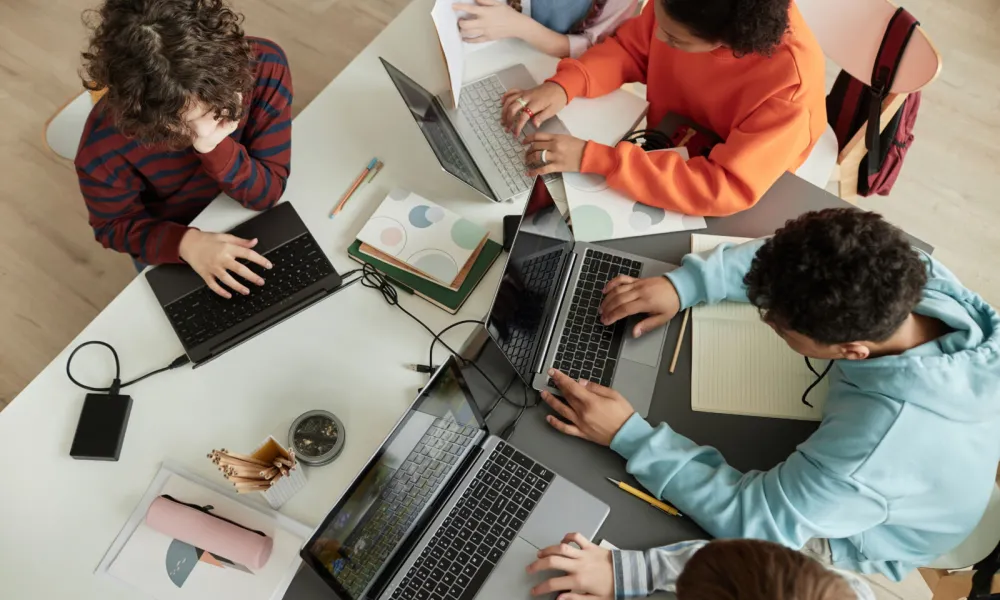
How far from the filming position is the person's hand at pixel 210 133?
46.7 inches

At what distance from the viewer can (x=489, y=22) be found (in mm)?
1521

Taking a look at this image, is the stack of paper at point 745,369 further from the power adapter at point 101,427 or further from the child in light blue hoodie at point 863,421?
the power adapter at point 101,427

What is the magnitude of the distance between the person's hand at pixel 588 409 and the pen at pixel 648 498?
0.07 meters

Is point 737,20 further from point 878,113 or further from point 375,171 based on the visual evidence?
point 375,171

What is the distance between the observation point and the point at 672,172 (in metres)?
1.34

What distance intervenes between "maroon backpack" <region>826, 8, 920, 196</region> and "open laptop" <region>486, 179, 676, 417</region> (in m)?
0.61

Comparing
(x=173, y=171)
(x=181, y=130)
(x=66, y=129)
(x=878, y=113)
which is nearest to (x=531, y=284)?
(x=181, y=130)

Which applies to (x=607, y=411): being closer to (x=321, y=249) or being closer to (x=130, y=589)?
(x=321, y=249)

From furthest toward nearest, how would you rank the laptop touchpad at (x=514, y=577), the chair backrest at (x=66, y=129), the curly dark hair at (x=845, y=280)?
the chair backrest at (x=66, y=129) → the laptop touchpad at (x=514, y=577) → the curly dark hair at (x=845, y=280)

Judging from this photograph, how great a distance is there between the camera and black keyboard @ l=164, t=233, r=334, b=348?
127cm

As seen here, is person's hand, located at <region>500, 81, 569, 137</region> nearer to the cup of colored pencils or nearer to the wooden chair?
the wooden chair

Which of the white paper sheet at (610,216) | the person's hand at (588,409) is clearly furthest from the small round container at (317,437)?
the white paper sheet at (610,216)

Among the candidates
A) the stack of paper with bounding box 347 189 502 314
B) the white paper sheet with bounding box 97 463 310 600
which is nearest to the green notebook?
the stack of paper with bounding box 347 189 502 314

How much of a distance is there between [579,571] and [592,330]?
414 millimetres
